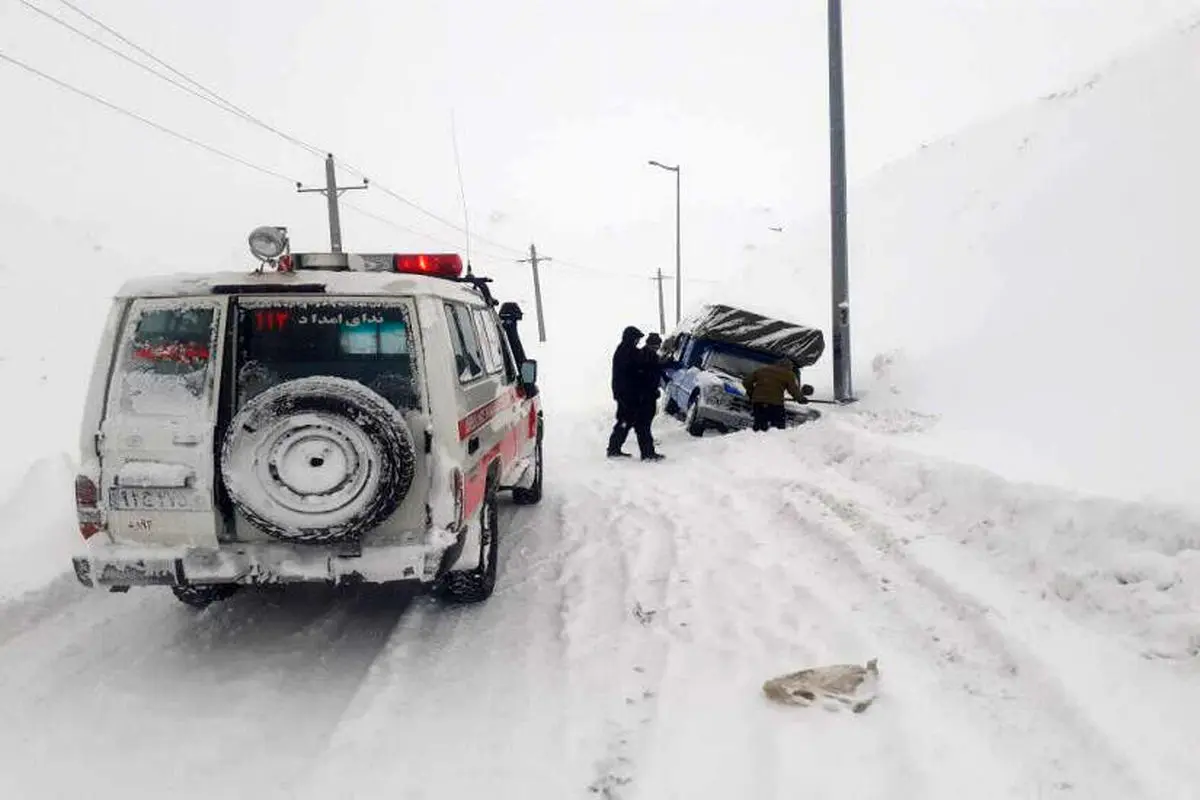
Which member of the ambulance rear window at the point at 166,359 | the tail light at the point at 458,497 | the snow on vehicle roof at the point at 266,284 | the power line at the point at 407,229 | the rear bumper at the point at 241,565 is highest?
the power line at the point at 407,229

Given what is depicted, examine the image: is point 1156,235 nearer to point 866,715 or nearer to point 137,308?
point 866,715

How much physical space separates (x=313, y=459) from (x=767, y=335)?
10.0m

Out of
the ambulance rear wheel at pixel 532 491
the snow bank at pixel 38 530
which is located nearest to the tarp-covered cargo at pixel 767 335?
the ambulance rear wheel at pixel 532 491

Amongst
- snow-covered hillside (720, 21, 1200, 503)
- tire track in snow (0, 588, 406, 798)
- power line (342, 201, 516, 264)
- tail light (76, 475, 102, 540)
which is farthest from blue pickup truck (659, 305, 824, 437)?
power line (342, 201, 516, 264)

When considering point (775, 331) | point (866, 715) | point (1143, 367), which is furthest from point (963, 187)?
point (866, 715)

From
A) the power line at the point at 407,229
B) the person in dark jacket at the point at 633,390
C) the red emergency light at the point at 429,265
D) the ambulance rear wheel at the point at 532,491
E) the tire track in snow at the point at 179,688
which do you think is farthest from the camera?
the power line at the point at 407,229

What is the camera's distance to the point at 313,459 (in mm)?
3783

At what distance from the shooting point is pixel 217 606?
198 inches

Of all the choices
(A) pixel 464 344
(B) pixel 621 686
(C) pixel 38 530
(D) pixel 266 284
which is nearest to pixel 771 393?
(A) pixel 464 344

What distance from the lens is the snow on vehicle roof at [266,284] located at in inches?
165

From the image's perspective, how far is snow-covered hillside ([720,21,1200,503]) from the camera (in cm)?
A: 707

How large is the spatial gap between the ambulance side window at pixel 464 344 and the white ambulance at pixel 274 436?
28cm

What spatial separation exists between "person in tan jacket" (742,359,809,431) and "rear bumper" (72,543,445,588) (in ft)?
25.3

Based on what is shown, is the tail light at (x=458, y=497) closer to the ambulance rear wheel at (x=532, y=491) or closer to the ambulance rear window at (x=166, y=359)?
the ambulance rear window at (x=166, y=359)
